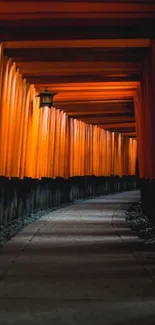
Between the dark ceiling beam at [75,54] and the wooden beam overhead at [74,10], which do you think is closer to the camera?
the wooden beam overhead at [74,10]

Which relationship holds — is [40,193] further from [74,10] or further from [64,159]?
[74,10]

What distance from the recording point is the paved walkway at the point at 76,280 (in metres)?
3.61

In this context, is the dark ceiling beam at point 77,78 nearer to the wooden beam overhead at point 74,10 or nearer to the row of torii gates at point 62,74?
the row of torii gates at point 62,74

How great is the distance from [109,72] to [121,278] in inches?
262

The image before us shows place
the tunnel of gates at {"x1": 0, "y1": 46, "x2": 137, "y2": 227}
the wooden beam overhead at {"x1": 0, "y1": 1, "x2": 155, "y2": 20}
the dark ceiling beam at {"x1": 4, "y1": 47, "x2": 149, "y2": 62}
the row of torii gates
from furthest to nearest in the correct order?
1. the dark ceiling beam at {"x1": 4, "y1": 47, "x2": 149, "y2": 62}
2. the tunnel of gates at {"x1": 0, "y1": 46, "x2": 137, "y2": 227}
3. the row of torii gates
4. the wooden beam overhead at {"x1": 0, "y1": 1, "x2": 155, "y2": 20}

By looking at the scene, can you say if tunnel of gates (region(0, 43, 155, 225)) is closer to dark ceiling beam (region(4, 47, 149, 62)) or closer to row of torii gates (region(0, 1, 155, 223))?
row of torii gates (region(0, 1, 155, 223))

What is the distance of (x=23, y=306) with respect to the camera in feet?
12.7

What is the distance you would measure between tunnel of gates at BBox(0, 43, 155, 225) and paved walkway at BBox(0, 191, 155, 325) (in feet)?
5.30

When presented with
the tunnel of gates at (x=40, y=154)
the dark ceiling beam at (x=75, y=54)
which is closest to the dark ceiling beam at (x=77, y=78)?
the tunnel of gates at (x=40, y=154)

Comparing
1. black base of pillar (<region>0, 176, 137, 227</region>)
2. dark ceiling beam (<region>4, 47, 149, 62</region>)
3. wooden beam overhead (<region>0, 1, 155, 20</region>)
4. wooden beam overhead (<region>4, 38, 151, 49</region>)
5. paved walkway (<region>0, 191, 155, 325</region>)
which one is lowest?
paved walkway (<region>0, 191, 155, 325</region>)

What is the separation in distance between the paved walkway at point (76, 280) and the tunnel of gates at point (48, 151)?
5.30ft

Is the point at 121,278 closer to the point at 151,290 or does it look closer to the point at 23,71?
the point at 151,290

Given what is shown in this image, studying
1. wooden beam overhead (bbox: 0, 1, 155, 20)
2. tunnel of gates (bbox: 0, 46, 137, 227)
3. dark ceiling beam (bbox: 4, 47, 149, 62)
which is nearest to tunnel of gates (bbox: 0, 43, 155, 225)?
tunnel of gates (bbox: 0, 46, 137, 227)

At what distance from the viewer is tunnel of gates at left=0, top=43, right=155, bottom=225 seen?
29.5 ft
